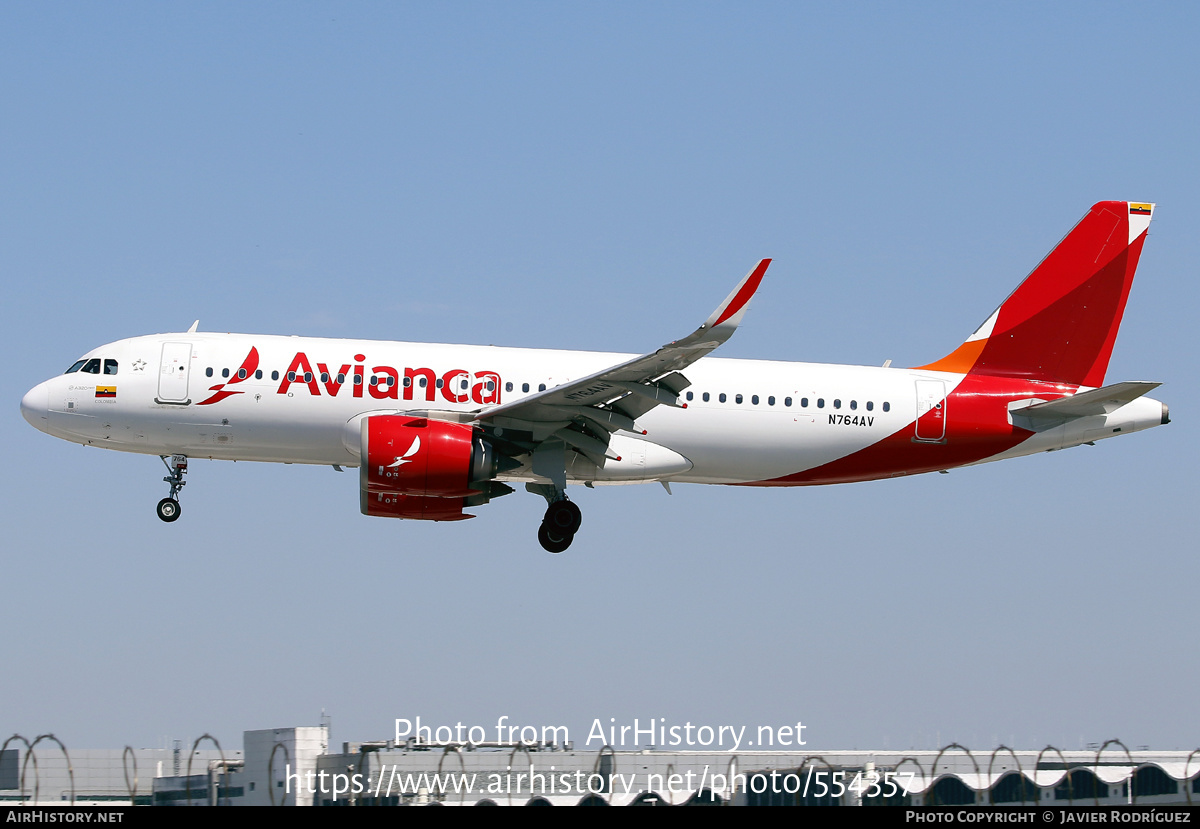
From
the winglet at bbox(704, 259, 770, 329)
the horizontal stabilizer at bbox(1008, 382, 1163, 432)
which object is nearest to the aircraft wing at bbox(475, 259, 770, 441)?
the winglet at bbox(704, 259, 770, 329)

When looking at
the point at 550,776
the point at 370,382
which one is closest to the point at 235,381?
the point at 370,382

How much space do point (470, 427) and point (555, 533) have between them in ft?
10.9

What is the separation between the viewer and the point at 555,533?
3128cm

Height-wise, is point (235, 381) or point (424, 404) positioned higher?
point (235, 381)

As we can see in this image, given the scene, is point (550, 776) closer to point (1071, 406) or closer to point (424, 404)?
point (424, 404)

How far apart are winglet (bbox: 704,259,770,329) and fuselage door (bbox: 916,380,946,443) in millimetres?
8166

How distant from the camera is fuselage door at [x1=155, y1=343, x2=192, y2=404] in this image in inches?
1203

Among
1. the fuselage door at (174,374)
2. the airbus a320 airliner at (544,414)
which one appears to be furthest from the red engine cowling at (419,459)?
the fuselage door at (174,374)

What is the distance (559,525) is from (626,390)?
13.3 ft

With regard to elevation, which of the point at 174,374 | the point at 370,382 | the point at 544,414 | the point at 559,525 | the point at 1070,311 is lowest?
the point at 559,525

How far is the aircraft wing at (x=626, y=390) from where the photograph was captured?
86.5 feet

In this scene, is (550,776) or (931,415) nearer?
(550,776)

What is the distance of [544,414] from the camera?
29781 mm
